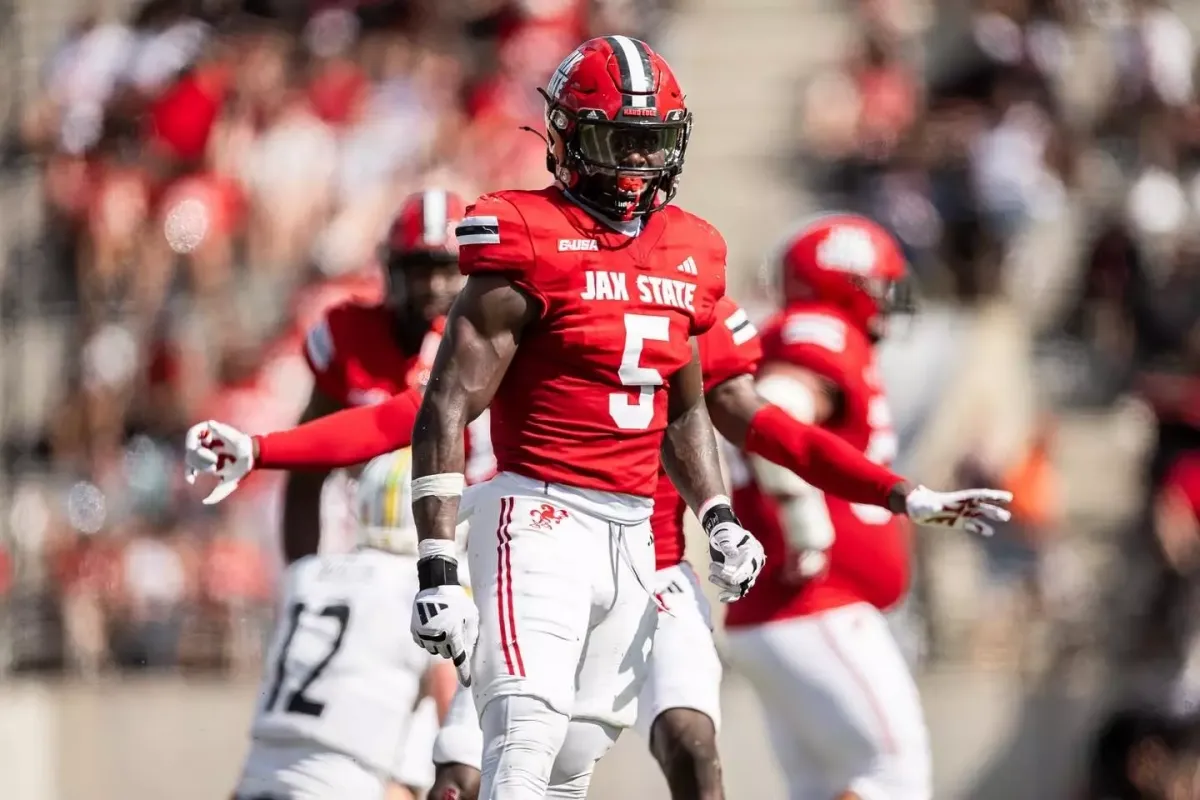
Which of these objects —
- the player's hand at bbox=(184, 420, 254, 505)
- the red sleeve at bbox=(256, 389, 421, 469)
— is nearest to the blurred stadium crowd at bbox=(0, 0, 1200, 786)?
the red sleeve at bbox=(256, 389, 421, 469)

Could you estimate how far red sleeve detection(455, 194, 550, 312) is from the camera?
512 centimetres

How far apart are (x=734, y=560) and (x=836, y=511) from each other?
1.66m

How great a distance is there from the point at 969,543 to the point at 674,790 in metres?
5.45

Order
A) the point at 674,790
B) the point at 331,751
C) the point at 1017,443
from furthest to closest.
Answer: the point at 1017,443
the point at 331,751
the point at 674,790

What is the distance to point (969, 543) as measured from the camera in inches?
435

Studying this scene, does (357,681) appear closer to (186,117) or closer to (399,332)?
(399,332)

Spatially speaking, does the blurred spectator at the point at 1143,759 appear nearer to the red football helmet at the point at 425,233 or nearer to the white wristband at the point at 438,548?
the red football helmet at the point at 425,233

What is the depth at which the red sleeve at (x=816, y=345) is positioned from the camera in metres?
6.82

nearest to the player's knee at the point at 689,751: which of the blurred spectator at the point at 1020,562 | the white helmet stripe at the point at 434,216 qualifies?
the white helmet stripe at the point at 434,216

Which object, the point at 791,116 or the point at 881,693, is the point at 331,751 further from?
the point at 791,116

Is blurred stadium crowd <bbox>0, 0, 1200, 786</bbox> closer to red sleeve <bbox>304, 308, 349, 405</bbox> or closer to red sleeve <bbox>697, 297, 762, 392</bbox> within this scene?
red sleeve <bbox>304, 308, 349, 405</bbox>

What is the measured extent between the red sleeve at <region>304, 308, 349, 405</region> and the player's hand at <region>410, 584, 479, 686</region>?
1834 mm

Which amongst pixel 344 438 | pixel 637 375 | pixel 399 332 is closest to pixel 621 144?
pixel 637 375

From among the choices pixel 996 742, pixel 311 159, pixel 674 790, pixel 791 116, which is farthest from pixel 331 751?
pixel 791 116
